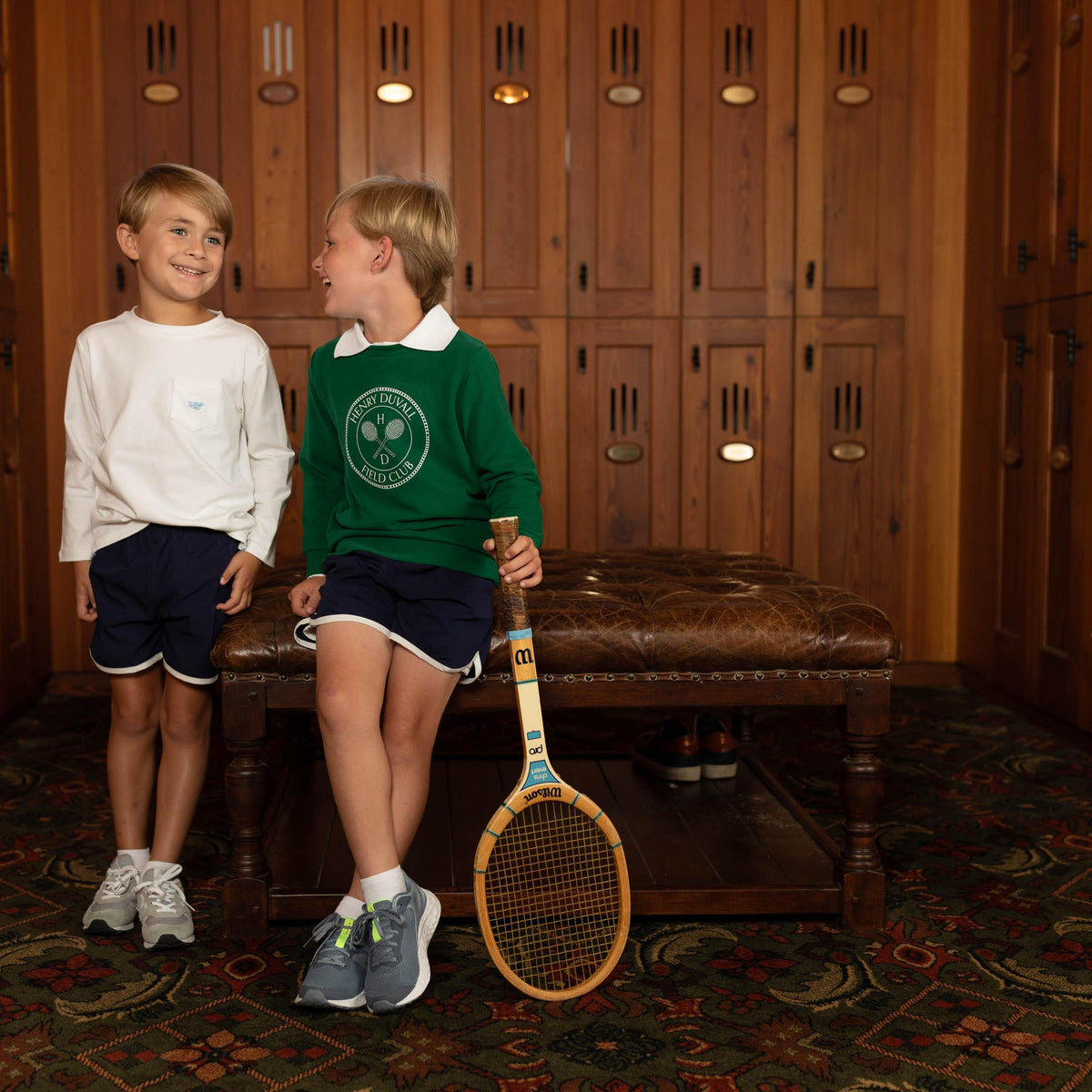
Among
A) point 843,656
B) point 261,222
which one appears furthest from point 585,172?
point 843,656

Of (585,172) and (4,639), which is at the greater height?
(585,172)

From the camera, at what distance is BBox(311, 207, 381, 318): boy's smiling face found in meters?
1.93

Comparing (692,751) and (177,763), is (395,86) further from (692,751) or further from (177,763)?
(177,763)

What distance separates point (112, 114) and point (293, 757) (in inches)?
89.8

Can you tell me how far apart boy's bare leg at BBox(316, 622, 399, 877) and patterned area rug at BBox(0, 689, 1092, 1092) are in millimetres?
244

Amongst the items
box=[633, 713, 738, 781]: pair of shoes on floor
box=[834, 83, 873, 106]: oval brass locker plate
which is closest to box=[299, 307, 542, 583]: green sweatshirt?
box=[633, 713, 738, 781]: pair of shoes on floor

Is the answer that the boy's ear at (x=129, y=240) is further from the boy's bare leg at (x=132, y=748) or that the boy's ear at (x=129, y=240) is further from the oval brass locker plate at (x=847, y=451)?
the oval brass locker plate at (x=847, y=451)

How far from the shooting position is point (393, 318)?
6.41ft

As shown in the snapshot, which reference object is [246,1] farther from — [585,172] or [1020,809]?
[1020,809]

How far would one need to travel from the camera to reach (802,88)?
3912mm

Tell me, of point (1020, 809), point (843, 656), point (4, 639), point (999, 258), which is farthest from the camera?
point (999, 258)

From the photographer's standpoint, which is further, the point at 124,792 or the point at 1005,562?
the point at 1005,562

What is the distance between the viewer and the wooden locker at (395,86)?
3.84 m

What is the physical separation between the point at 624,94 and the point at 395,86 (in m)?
0.74
